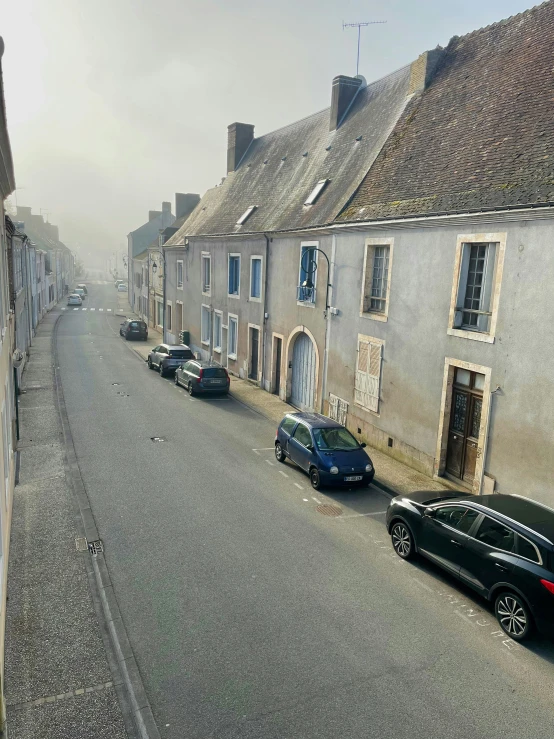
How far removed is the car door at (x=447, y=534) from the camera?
8.31m

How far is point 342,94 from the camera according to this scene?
22.8 meters

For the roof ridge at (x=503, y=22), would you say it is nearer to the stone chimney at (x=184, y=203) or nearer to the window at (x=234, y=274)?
the window at (x=234, y=274)

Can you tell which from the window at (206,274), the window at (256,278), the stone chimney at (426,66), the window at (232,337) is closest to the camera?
the stone chimney at (426,66)

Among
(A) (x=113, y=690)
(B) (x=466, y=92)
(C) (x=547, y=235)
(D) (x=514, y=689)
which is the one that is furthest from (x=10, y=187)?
(B) (x=466, y=92)

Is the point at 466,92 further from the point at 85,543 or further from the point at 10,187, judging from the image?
the point at 85,543

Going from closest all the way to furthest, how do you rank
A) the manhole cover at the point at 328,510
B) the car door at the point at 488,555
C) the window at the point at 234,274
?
the car door at the point at 488,555
the manhole cover at the point at 328,510
the window at the point at 234,274

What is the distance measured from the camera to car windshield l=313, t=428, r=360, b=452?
1298 cm

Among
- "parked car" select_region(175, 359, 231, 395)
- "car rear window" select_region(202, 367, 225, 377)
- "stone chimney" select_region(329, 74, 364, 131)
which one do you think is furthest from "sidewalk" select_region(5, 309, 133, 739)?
"stone chimney" select_region(329, 74, 364, 131)

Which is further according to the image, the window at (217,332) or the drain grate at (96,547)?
the window at (217,332)

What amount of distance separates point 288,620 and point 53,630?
3227mm

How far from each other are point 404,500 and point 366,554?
1200 mm

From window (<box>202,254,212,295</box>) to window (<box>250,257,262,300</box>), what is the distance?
5.76 m

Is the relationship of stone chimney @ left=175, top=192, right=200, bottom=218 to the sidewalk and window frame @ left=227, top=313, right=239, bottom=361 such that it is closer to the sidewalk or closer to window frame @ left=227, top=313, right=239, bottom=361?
window frame @ left=227, top=313, right=239, bottom=361

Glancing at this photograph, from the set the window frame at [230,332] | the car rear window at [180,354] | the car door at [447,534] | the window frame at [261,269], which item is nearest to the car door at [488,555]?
the car door at [447,534]
